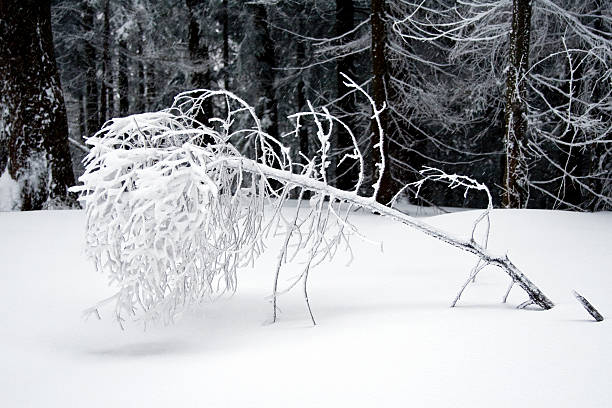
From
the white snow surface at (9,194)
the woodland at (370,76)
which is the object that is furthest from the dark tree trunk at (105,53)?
the white snow surface at (9,194)

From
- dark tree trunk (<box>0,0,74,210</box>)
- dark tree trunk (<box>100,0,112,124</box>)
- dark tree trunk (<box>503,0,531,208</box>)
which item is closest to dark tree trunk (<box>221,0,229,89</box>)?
dark tree trunk (<box>100,0,112,124</box>)

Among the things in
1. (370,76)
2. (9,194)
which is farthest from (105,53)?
(9,194)

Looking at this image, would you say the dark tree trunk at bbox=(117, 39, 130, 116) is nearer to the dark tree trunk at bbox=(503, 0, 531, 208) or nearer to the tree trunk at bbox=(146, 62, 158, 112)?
the tree trunk at bbox=(146, 62, 158, 112)

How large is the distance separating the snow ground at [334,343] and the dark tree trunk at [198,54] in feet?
34.1

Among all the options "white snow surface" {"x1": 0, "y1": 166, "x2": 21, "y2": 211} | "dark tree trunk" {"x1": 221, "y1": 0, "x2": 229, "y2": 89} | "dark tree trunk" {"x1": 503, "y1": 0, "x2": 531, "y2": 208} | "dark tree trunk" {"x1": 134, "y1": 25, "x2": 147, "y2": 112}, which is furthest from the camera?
"dark tree trunk" {"x1": 134, "y1": 25, "x2": 147, "y2": 112}

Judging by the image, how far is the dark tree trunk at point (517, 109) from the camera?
800 centimetres

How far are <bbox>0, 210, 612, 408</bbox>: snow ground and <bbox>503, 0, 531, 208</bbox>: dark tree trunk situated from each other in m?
3.06

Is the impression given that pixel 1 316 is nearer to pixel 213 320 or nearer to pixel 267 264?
pixel 213 320

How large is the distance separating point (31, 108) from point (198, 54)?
24.1ft

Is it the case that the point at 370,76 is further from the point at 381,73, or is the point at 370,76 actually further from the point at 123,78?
the point at 123,78

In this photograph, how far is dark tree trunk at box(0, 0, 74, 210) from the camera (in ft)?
28.0

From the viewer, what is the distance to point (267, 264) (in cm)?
588

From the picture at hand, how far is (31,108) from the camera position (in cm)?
860

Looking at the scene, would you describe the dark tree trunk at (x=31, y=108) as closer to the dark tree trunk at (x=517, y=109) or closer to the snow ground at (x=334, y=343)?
the snow ground at (x=334, y=343)
